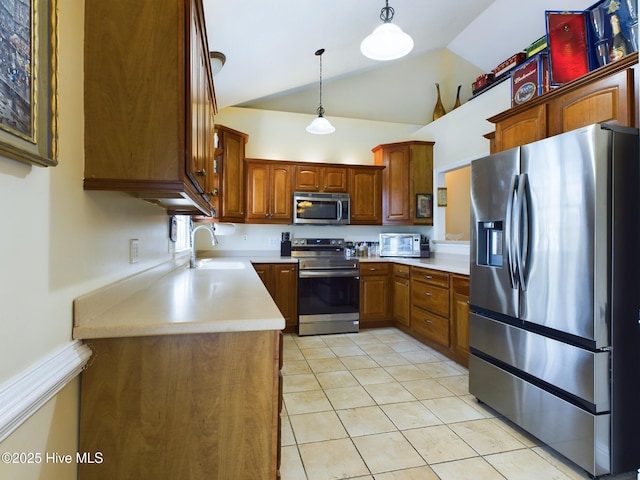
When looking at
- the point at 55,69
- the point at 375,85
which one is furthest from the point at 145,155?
the point at 375,85

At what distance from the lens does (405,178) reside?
171 inches

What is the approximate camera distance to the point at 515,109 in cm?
234

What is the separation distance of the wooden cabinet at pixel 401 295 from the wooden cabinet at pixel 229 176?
205cm

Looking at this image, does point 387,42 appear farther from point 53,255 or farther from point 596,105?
point 53,255

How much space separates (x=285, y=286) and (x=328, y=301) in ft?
1.81

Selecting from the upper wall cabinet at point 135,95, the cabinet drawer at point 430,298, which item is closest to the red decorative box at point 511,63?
the cabinet drawer at point 430,298

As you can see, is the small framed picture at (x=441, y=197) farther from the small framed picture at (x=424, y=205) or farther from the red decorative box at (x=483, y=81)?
the red decorative box at (x=483, y=81)

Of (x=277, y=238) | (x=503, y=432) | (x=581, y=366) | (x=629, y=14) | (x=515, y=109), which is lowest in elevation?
(x=503, y=432)

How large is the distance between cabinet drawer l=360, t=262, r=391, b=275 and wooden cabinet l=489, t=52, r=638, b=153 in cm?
204

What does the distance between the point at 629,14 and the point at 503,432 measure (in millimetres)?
2445

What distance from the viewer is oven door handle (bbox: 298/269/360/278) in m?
3.86

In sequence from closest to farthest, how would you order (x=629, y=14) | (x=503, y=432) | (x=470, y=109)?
1. (x=629, y=14)
2. (x=503, y=432)
3. (x=470, y=109)

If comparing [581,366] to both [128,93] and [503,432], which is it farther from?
[128,93]

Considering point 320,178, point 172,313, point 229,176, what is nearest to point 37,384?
point 172,313
